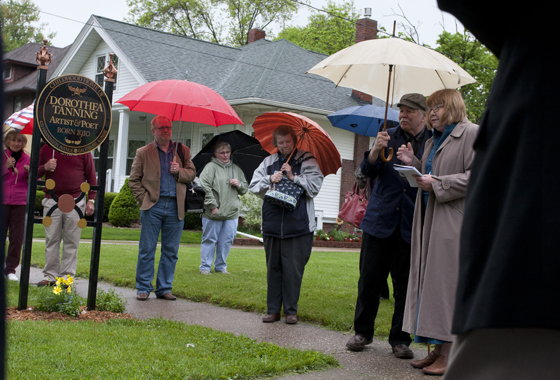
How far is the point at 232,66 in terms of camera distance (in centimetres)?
2428

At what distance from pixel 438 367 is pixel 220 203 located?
6034 millimetres

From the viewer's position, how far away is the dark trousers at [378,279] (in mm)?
5125

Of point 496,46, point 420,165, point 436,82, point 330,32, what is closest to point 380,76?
point 436,82

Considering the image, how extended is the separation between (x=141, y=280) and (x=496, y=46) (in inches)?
256

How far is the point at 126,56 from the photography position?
21672mm

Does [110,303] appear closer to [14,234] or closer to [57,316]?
[57,316]

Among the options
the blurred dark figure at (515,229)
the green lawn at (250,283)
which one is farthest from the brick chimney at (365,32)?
the blurred dark figure at (515,229)

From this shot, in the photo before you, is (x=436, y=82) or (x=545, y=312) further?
(x=436, y=82)

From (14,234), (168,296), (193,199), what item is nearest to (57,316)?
(168,296)

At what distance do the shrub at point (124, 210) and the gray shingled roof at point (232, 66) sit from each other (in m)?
4.80

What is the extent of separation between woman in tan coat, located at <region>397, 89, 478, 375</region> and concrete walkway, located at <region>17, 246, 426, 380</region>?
0.33 metres

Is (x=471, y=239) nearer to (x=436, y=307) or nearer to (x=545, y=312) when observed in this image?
(x=545, y=312)

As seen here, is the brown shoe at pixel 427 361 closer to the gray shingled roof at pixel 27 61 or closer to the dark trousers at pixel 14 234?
the dark trousers at pixel 14 234

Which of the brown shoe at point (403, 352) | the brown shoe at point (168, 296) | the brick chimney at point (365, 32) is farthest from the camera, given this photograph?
the brick chimney at point (365, 32)
